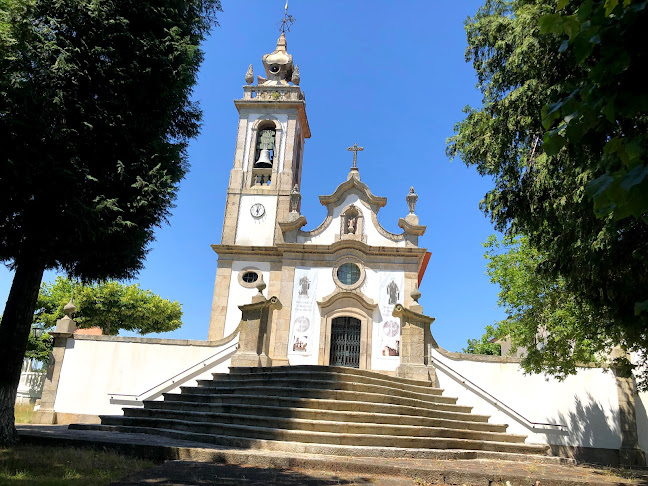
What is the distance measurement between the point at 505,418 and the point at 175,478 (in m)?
A: 11.5

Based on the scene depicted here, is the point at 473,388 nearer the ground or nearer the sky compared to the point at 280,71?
nearer the ground

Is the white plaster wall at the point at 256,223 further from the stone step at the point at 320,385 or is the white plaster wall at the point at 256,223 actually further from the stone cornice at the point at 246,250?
the stone step at the point at 320,385

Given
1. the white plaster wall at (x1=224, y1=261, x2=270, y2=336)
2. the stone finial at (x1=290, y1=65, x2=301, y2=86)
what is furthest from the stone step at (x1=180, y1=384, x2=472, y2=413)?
the stone finial at (x1=290, y1=65, x2=301, y2=86)

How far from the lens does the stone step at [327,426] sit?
359 inches

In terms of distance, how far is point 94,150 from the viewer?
884 cm

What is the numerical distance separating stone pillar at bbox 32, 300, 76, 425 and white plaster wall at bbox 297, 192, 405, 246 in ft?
29.7

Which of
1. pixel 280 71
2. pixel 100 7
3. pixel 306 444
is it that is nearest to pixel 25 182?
pixel 100 7

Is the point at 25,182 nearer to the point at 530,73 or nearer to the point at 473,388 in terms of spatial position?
the point at 530,73

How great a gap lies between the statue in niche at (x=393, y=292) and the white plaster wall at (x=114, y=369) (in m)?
6.64

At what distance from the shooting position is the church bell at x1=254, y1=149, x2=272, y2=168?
23.8 metres

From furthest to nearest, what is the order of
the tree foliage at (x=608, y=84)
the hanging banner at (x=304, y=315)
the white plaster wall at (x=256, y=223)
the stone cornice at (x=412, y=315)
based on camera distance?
the white plaster wall at (x=256, y=223) < the hanging banner at (x=304, y=315) < the stone cornice at (x=412, y=315) < the tree foliage at (x=608, y=84)

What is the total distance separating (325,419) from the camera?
31.2 feet

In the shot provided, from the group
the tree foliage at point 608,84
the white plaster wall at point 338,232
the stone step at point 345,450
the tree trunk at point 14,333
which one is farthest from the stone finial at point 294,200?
the tree foliage at point 608,84

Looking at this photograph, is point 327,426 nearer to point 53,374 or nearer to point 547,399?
point 547,399
